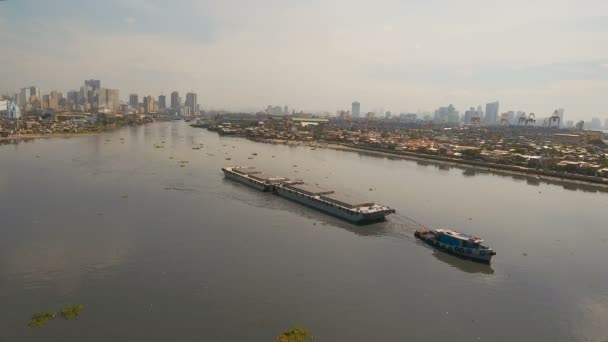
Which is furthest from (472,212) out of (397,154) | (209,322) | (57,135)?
(57,135)

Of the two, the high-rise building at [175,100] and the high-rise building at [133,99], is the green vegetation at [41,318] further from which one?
the high-rise building at [133,99]

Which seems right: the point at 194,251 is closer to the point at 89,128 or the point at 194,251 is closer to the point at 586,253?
the point at 586,253

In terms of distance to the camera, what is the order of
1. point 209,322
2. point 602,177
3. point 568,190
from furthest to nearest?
point 602,177 < point 568,190 < point 209,322

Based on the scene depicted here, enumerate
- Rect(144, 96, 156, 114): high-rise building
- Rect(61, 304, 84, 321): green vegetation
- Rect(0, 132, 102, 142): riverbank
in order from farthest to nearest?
1. Rect(144, 96, 156, 114): high-rise building
2. Rect(0, 132, 102, 142): riverbank
3. Rect(61, 304, 84, 321): green vegetation

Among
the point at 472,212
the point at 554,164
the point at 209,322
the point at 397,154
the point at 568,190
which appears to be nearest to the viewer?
the point at 209,322

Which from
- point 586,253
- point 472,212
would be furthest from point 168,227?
point 586,253

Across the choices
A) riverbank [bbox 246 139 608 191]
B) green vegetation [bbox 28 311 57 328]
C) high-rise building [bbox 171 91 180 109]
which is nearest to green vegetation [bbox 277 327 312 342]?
green vegetation [bbox 28 311 57 328]

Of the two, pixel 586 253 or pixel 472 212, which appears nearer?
pixel 586 253

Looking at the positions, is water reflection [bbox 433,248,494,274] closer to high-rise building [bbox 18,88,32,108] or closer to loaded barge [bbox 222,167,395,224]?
loaded barge [bbox 222,167,395,224]
